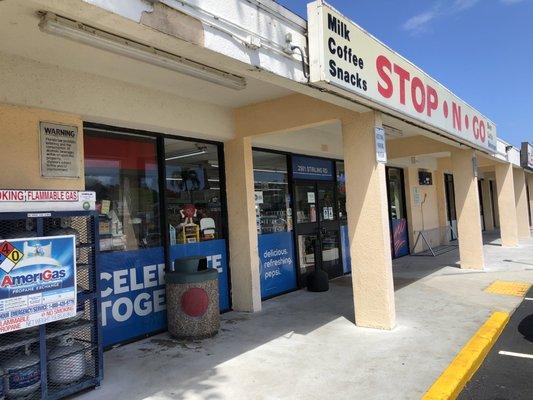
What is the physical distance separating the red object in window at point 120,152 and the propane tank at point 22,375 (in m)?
2.35

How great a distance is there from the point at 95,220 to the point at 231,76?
2.13 metres

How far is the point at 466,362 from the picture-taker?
427cm

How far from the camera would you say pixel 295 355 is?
15.3 feet

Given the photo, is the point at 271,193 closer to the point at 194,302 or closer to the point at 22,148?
the point at 194,302

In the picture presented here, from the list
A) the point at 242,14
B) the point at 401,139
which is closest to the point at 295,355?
the point at 242,14

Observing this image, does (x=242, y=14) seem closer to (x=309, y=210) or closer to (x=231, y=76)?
→ (x=231, y=76)

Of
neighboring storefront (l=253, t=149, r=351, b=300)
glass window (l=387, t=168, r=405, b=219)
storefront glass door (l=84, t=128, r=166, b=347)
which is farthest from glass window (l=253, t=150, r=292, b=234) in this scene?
glass window (l=387, t=168, r=405, b=219)

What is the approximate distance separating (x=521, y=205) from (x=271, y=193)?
43.3 feet

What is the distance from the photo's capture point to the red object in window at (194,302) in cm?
532

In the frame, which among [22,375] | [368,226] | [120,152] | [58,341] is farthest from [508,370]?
[120,152]

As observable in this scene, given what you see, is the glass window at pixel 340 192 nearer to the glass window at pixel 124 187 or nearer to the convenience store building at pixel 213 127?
the convenience store building at pixel 213 127

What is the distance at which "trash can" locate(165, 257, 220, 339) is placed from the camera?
5332 mm

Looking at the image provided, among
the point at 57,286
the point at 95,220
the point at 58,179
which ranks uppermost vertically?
the point at 58,179

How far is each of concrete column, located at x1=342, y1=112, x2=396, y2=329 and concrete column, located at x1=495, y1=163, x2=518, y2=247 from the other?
10.2 metres
